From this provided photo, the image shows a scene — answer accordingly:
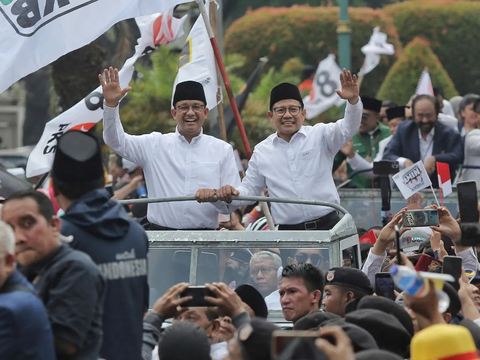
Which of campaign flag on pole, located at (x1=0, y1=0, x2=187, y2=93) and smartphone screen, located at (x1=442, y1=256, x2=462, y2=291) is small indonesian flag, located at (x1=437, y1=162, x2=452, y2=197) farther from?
smartphone screen, located at (x1=442, y1=256, x2=462, y2=291)

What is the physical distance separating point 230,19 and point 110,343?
153 ft

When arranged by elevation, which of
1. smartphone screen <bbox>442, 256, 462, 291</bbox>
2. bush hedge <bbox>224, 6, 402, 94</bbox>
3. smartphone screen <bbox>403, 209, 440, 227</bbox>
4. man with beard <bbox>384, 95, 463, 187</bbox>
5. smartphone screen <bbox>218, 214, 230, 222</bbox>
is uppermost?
bush hedge <bbox>224, 6, 402, 94</bbox>

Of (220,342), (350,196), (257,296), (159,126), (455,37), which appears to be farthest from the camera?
(455,37)

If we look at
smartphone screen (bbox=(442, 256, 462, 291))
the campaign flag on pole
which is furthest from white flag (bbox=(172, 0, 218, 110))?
smartphone screen (bbox=(442, 256, 462, 291))

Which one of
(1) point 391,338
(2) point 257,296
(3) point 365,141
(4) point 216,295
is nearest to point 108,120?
(2) point 257,296

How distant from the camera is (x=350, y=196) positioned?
444 inches

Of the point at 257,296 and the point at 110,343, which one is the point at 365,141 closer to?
the point at 257,296

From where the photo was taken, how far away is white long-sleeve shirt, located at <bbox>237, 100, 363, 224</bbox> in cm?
783

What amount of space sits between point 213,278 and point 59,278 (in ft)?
8.50

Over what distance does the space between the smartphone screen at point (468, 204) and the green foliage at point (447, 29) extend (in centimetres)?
3439

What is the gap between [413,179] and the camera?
28.4ft

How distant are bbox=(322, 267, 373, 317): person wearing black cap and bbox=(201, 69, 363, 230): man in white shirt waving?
4.35 ft

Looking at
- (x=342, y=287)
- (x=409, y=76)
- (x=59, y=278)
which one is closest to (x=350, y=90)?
(x=342, y=287)

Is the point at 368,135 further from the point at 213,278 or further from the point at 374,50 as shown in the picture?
the point at 374,50
